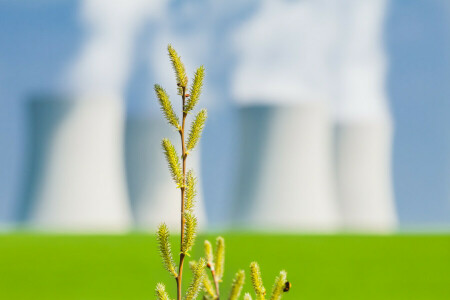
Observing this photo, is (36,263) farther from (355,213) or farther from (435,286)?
(355,213)

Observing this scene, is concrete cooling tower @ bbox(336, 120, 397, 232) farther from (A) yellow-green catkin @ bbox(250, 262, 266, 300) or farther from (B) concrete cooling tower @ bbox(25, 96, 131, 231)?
(A) yellow-green catkin @ bbox(250, 262, 266, 300)

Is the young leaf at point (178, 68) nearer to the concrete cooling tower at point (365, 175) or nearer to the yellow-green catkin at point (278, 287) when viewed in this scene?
the yellow-green catkin at point (278, 287)

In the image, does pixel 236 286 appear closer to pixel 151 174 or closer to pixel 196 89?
pixel 196 89

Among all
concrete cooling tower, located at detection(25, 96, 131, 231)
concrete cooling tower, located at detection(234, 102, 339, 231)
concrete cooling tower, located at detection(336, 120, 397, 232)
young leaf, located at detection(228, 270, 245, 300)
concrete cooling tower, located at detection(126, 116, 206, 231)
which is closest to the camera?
young leaf, located at detection(228, 270, 245, 300)

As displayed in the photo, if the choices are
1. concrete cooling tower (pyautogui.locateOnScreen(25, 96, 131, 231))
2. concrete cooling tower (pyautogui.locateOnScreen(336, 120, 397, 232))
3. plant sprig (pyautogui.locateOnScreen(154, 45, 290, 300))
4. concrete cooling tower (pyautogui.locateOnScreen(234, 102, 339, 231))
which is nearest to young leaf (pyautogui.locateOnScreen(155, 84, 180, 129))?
plant sprig (pyautogui.locateOnScreen(154, 45, 290, 300))

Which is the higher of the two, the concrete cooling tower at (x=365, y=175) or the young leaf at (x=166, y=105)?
the concrete cooling tower at (x=365, y=175)

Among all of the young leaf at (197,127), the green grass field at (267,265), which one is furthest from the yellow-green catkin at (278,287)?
the green grass field at (267,265)

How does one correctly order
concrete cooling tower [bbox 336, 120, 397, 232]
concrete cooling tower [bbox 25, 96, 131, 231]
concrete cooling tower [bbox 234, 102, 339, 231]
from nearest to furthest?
concrete cooling tower [bbox 234, 102, 339, 231], concrete cooling tower [bbox 25, 96, 131, 231], concrete cooling tower [bbox 336, 120, 397, 232]

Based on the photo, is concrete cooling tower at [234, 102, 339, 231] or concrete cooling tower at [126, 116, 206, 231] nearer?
concrete cooling tower at [234, 102, 339, 231]
